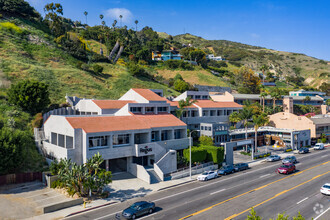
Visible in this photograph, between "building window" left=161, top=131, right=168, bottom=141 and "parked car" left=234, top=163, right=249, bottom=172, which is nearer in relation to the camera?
"parked car" left=234, top=163, right=249, bottom=172

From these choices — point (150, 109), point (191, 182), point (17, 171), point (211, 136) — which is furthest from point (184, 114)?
point (17, 171)

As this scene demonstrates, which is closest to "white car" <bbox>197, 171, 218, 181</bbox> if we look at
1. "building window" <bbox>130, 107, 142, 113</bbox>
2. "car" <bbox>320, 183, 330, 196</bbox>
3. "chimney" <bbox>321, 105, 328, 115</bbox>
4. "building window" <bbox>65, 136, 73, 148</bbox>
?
"car" <bbox>320, 183, 330, 196</bbox>

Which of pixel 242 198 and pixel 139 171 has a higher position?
pixel 139 171

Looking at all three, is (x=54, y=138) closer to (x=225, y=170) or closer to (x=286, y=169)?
(x=225, y=170)

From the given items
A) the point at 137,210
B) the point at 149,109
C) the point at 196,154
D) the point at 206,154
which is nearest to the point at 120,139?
the point at 149,109

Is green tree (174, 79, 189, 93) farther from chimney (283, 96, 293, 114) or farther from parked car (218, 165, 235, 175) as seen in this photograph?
parked car (218, 165, 235, 175)

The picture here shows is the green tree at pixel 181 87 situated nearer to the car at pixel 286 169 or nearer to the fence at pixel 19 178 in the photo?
the car at pixel 286 169
